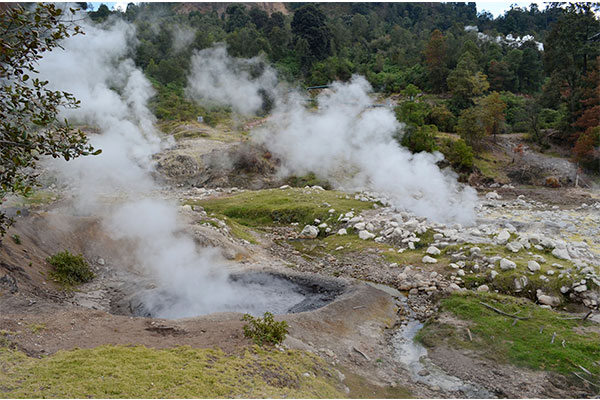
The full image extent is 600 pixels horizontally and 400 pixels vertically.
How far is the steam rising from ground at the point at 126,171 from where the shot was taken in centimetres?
1384

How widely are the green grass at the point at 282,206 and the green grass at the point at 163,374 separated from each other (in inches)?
477

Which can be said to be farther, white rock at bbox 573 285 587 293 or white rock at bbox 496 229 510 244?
white rock at bbox 496 229 510 244

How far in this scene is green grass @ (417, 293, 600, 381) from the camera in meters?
9.45

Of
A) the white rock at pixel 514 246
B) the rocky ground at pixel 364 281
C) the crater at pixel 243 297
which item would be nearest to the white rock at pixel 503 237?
the rocky ground at pixel 364 281

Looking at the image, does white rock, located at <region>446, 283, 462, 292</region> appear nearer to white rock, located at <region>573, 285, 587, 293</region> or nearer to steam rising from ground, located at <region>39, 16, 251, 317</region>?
white rock, located at <region>573, 285, 587, 293</region>

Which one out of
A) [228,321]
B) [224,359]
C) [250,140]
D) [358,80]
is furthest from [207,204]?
[358,80]

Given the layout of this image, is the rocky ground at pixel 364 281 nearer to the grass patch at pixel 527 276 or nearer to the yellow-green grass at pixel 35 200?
the grass patch at pixel 527 276

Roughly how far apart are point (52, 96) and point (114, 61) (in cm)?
3230

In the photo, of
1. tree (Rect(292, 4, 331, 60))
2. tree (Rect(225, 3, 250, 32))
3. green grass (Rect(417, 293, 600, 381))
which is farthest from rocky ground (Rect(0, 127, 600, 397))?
tree (Rect(225, 3, 250, 32))

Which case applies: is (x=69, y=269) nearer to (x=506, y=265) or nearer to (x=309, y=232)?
(x=309, y=232)

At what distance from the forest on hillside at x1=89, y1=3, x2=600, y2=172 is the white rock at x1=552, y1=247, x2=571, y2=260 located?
1659 cm

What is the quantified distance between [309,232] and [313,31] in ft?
128

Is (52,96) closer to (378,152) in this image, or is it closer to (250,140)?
(378,152)

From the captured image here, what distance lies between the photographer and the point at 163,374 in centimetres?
748
